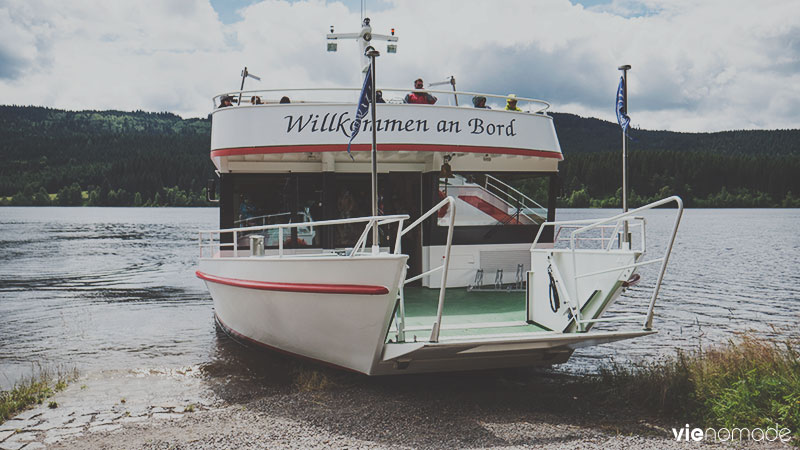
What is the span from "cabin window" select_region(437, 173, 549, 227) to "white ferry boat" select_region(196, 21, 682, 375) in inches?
0.9

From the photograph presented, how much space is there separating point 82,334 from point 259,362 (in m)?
5.67

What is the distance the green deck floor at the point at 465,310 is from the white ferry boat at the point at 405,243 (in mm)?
29

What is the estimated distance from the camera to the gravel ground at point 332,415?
579 centimetres

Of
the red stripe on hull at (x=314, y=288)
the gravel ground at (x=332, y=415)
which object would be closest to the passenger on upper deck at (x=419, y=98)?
the red stripe on hull at (x=314, y=288)

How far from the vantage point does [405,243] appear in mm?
10266

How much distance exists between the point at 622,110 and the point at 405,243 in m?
4.05

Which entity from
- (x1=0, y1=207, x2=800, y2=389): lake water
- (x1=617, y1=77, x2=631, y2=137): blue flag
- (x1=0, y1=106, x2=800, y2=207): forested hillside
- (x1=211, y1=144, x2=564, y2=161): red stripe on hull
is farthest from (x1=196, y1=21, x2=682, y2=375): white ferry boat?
(x1=0, y1=106, x2=800, y2=207): forested hillside

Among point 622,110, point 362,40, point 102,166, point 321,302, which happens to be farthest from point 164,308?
point 102,166

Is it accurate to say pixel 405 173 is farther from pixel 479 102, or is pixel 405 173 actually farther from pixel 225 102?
pixel 225 102

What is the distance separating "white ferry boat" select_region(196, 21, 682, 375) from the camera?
616cm

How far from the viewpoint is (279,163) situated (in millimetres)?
9531

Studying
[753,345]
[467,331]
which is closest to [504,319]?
[467,331]

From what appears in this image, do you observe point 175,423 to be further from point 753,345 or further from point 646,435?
point 753,345

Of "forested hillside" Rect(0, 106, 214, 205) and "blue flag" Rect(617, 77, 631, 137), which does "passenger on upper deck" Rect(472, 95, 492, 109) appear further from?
"forested hillside" Rect(0, 106, 214, 205)
